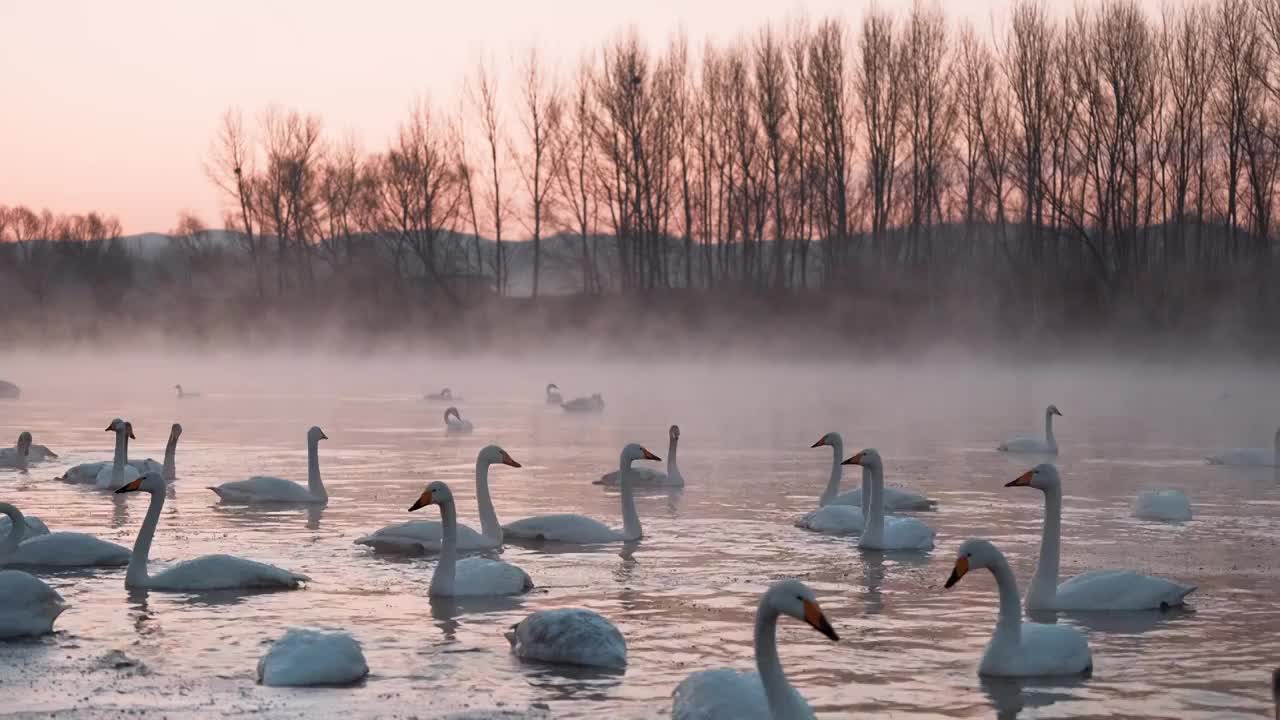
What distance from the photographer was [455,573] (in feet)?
32.8

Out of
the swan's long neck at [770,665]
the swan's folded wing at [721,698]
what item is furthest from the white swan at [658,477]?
the swan's long neck at [770,665]

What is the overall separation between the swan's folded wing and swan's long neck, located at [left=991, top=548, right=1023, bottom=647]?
167 centimetres

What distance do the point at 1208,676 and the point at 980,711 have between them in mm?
1433

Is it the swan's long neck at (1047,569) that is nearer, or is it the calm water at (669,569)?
the calm water at (669,569)

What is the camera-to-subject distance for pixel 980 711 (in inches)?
293

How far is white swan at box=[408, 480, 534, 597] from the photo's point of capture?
998 cm

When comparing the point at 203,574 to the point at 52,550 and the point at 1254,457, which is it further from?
the point at 1254,457

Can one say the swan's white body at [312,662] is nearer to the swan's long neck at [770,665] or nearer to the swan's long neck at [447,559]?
the swan's long neck at [447,559]

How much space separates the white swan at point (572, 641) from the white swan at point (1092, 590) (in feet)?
9.14

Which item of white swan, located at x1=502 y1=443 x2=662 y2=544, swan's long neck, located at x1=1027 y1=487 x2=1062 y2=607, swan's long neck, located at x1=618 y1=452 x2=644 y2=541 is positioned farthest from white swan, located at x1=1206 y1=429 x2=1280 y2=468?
swan's long neck, located at x1=1027 y1=487 x2=1062 y2=607

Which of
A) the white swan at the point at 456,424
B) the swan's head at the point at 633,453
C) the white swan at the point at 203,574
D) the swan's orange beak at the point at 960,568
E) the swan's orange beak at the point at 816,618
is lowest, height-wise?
the white swan at the point at 203,574

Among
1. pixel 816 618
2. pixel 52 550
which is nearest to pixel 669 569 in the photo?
pixel 52 550

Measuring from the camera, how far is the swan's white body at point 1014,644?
803 centimetres

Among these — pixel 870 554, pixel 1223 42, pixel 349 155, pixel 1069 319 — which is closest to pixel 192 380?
pixel 349 155
